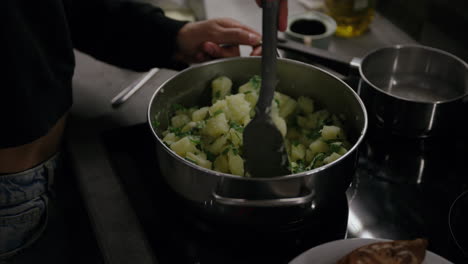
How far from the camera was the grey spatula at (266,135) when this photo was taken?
62 centimetres

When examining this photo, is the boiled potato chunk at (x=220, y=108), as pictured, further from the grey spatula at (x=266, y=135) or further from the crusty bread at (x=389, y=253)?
the crusty bread at (x=389, y=253)

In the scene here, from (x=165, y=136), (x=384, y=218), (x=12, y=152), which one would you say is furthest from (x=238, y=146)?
(x=12, y=152)

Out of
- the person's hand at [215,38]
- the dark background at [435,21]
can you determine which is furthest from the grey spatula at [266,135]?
the dark background at [435,21]

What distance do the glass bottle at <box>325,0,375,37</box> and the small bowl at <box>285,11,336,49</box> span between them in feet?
0.36

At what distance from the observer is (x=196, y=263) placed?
0.70m

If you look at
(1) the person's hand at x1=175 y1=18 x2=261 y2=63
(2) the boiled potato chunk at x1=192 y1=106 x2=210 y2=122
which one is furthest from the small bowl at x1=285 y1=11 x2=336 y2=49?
(2) the boiled potato chunk at x1=192 y1=106 x2=210 y2=122

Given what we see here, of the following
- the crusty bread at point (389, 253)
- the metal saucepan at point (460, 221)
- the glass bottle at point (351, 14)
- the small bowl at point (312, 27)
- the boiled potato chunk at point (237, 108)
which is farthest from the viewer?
the glass bottle at point (351, 14)

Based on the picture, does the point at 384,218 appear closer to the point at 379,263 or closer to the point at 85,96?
the point at 379,263

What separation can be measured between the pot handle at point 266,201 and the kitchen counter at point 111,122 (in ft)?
0.59

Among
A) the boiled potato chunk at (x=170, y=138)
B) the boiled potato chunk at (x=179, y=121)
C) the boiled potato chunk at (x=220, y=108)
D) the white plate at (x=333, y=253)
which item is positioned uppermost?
the boiled potato chunk at (x=220, y=108)

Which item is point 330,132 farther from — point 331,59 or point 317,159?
point 331,59

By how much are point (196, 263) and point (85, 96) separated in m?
0.59

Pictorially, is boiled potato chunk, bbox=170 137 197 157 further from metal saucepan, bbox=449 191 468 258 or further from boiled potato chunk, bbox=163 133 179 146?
metal saucepan, bbox=449 191 468 258

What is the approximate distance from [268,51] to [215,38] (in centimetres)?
40
